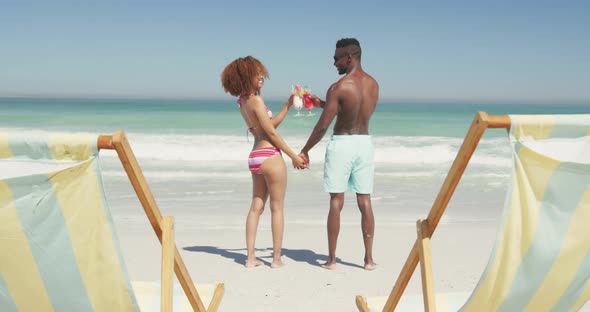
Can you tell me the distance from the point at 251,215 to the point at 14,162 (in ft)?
8.63

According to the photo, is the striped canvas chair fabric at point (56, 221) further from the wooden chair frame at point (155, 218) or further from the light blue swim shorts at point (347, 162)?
the light blue swim shorts at point (347, 162)

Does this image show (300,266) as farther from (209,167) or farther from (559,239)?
(209,167)

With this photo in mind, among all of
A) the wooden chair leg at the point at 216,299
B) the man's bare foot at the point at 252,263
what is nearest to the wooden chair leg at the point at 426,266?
the wooden chair leg at the point at 216,299

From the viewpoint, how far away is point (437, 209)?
7.66ft

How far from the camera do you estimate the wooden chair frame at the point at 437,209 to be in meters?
2.01

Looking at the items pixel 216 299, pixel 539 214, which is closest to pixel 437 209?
pixel 539 214

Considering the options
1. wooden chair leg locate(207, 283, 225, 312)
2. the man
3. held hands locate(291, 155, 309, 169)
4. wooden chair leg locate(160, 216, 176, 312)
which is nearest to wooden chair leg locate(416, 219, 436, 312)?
wooden chair leg locate(160, 216, 176, 312)

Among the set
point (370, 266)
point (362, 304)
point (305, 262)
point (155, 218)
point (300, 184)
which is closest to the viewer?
point (155, 218)

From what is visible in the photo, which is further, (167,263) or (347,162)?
(347,162)

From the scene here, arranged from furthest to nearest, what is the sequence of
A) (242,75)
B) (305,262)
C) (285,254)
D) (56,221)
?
(285,254)
(305,262)
(242,75)
(56,221)

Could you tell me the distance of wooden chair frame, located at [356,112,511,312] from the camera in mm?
2014

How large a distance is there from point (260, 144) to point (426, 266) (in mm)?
2100

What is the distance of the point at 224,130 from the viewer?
21.1 metres

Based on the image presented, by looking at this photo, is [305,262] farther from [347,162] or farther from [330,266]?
[347,162]
